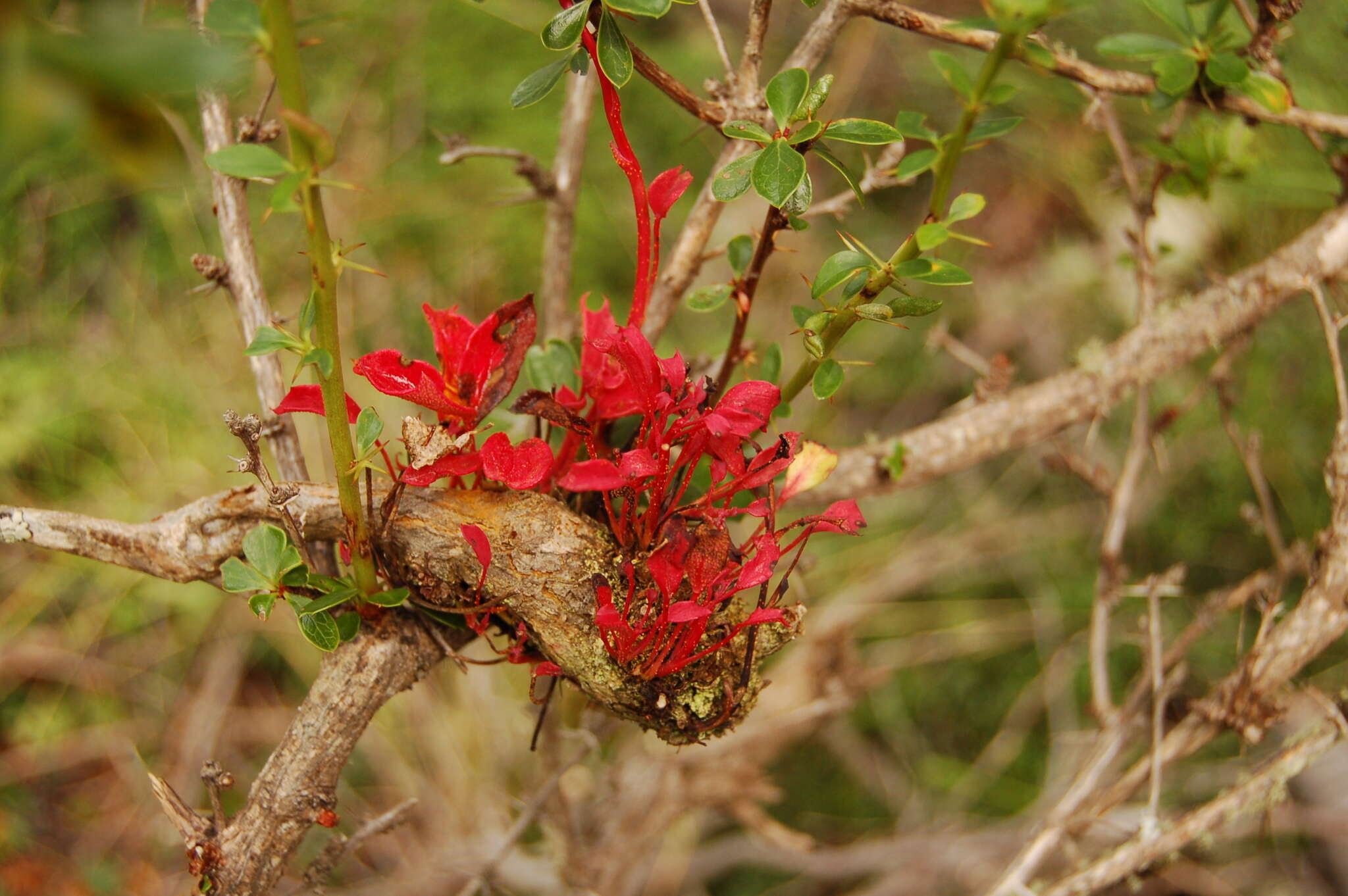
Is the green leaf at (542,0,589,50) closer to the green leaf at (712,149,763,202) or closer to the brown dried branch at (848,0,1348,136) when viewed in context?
the green leaf at (712,149,763,202)

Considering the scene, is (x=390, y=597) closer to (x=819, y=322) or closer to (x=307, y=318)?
(x=307, y=318)

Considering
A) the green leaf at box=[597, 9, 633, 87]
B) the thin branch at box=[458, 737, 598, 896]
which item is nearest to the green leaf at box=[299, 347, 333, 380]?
the green leaf at box=[597, 9, 633, 87]

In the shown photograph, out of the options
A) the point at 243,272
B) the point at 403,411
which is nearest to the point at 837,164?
the point at 243,272

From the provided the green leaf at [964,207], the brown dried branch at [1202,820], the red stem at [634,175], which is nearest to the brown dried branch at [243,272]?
the red stem at [634,175]

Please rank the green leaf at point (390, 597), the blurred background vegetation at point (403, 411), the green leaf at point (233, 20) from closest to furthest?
the green leaf at point (233, 20), the green leaf at point (390, 597), the blurred background vegetation at point (403, 411)

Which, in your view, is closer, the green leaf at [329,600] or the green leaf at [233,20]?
the green leaf at [233,20]

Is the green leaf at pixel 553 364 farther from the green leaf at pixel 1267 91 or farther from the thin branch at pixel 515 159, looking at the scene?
the green leaf at pixel 1267 91
